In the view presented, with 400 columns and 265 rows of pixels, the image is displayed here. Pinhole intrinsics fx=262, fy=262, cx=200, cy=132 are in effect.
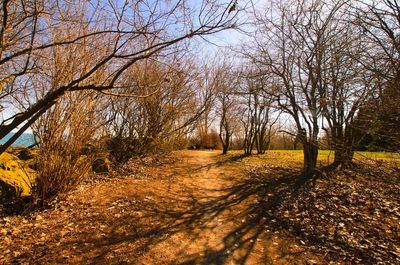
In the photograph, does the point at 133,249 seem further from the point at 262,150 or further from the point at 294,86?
the point at 262,150

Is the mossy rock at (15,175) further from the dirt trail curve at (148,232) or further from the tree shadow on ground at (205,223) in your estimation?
the tree shadow on ground at (205,223)

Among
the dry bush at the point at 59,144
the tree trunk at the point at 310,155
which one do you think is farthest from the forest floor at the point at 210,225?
the tree trunk at the point at 310,155

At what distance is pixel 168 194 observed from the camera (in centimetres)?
637

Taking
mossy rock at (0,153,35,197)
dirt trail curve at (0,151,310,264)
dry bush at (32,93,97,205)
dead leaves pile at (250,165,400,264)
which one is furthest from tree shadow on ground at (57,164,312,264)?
mossy rock at (0,153,35,197)

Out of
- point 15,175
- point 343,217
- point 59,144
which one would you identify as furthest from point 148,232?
point 343,217

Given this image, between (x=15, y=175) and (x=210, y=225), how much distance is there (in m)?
3.73

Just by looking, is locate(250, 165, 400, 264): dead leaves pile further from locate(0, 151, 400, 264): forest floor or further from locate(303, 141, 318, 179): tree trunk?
locate(303, 141, 318, 179): tree trunk

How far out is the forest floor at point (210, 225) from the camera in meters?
3.58

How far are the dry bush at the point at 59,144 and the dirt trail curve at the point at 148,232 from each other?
0.42 metres

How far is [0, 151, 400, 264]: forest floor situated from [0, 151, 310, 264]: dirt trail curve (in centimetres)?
1

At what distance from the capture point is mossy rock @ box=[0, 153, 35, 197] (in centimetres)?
468

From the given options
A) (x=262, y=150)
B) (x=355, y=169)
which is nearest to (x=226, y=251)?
(x=355, y=169)

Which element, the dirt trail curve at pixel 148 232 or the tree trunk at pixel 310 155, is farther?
the tree trunk at pixel 310 155

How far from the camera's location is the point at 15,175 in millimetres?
4883
